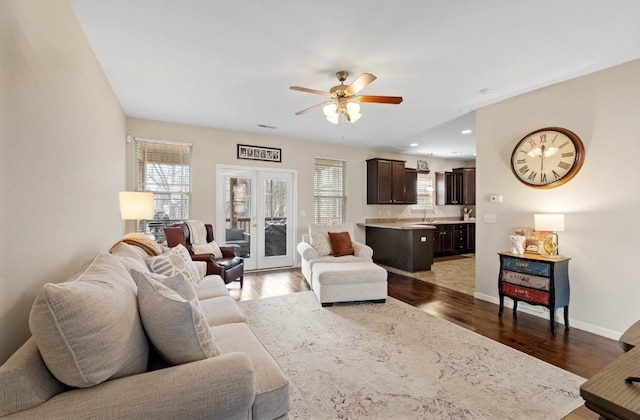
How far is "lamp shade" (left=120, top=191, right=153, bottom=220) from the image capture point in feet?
10.3

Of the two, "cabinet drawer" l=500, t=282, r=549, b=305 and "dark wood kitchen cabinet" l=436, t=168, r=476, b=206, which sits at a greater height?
"dark wood kitchen cabinet" l=436, t=168, r=476, b=206

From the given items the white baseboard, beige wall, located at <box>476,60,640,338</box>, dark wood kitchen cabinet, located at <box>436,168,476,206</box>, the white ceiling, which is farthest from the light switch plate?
dark wood kitchen cabinet, located at <box>436,168,476,206</box>

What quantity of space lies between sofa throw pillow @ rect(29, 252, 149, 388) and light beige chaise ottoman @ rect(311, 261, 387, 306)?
2.49 m

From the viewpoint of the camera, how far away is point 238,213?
5.43 metres

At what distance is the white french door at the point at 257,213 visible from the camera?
17.4ft

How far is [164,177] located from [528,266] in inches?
208

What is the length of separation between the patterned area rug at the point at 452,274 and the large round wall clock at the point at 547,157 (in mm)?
1804

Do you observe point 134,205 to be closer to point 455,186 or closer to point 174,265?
point 174,265

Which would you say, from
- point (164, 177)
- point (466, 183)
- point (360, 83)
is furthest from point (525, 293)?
point (466, 183)

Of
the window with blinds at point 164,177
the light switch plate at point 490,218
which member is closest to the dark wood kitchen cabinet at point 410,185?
the light switch plate at point 490,218

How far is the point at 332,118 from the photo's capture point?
10.1 feet

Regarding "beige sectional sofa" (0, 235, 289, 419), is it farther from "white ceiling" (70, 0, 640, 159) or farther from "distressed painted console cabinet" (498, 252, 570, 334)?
"distressed painted console cabinet" (498, 252, 570, 334)

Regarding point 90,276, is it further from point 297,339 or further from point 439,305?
point 439,305

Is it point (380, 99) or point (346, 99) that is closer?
point (380, 99)
